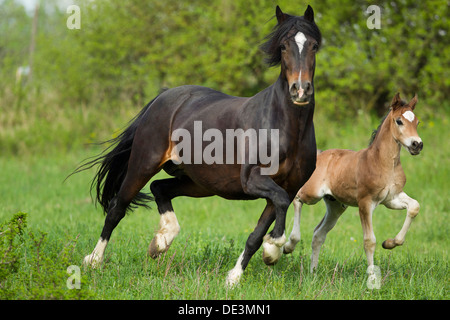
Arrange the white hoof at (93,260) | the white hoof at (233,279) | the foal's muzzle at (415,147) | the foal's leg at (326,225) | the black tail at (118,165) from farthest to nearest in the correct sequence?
the black tail at (118,165), the foal's leg at (326,225), the white hoof at (93,260), the foal's muzzle at (415,147), the white hoof at (233,279)

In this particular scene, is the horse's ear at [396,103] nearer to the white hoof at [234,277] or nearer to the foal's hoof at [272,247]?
the foal's hoof at [272,247]

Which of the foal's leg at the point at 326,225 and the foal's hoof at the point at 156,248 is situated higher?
the foal's leg at the point at 326,225

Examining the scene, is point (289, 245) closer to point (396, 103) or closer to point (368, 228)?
point (368, 228)

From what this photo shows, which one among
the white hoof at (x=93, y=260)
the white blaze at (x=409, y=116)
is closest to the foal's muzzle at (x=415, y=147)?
the white blaze at (x=409, y=116)

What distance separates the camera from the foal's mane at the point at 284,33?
4980 millimetres

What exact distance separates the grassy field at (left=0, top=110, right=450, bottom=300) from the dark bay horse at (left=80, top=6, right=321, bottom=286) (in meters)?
0.41

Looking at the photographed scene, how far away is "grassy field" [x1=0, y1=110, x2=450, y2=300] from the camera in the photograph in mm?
4910

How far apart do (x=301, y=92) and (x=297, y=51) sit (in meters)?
0.41

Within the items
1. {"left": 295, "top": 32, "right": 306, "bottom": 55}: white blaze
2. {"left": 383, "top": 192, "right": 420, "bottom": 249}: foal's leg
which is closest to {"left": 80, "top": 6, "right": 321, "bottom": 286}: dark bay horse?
{"left": 295, "top": 32, "right": 306, "bottom": 55}: white blaze

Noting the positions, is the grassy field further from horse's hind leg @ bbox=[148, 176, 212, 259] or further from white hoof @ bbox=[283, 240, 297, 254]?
horse's hind leg @ bbox=[148, 176, 212, 259]

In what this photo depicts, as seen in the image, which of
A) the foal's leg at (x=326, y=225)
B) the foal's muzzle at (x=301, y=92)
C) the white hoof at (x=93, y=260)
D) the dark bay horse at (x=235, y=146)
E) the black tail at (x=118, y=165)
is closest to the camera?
the foal's muzzle at (x=301, y=92)
